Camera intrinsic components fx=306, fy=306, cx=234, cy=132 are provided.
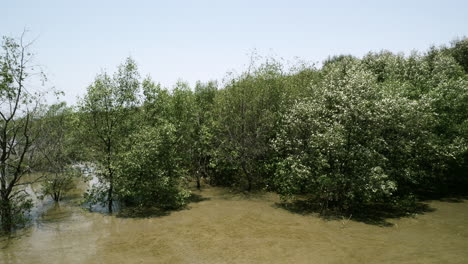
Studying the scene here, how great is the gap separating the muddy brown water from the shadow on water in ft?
2.03

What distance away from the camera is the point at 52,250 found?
1593 cm

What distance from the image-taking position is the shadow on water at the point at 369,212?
19906 mm

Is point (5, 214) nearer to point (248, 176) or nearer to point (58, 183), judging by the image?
point (58, 183)

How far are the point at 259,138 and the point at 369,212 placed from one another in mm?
10071

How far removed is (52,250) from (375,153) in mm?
19238

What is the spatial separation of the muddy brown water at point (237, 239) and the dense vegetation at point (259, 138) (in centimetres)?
193

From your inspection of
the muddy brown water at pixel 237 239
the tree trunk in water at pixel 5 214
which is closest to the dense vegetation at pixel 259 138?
the tree trunk in water at pixel 5 214

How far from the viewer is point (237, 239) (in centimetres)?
1717

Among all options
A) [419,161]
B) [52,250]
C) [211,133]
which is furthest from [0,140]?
[419,161]

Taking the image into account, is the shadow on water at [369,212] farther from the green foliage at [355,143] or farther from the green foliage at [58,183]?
the green foliage at [58,183]

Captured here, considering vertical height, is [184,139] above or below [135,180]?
above

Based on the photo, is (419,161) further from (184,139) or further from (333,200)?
(184,139)

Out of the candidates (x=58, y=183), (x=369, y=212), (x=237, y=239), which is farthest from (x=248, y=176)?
(x=58, y=183)

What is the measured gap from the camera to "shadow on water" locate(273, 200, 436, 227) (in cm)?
1991
